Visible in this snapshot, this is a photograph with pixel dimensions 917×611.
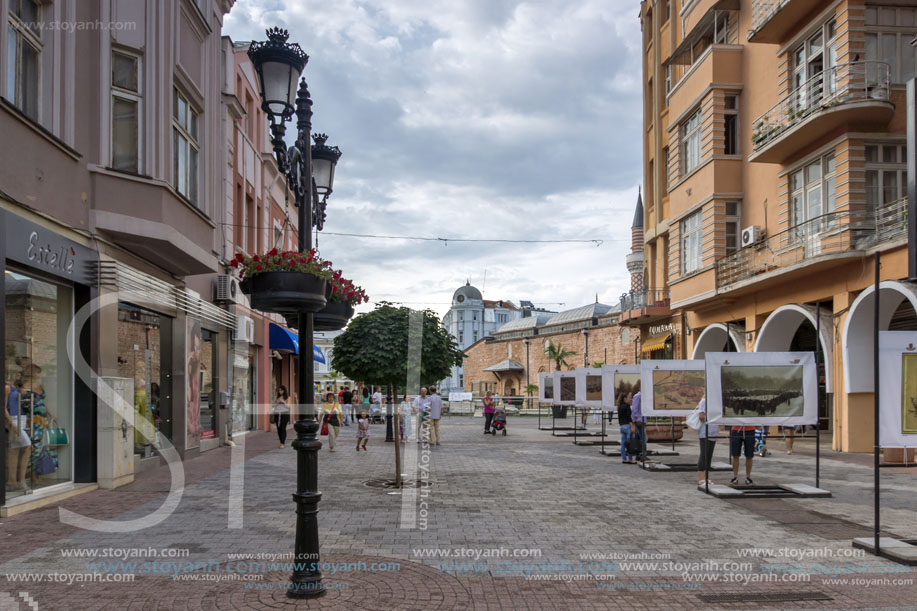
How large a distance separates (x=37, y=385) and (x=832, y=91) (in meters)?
17.3

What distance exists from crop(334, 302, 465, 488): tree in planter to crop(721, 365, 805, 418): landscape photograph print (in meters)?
7.23

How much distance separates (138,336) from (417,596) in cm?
1046

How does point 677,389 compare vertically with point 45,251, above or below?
below

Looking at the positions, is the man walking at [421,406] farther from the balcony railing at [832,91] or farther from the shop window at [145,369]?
the balcony railing at [832,91]

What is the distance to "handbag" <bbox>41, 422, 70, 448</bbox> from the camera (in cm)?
1090

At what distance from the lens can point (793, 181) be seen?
69.2 feet

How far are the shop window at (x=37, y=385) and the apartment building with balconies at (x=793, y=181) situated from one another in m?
13.0

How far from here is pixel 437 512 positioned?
32.5 feet

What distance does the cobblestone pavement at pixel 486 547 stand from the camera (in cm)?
607

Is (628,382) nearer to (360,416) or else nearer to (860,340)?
(860,340)

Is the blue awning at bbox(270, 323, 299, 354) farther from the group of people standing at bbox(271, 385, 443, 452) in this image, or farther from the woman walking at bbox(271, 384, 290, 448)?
the woman walking at bbox(271, 384, 290, 448)

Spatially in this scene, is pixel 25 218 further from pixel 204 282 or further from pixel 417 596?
pixel 204 282

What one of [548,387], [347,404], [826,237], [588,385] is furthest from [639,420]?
[347,404]

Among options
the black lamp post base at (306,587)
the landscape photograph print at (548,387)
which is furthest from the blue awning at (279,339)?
the black lamp post base at (306,587)
